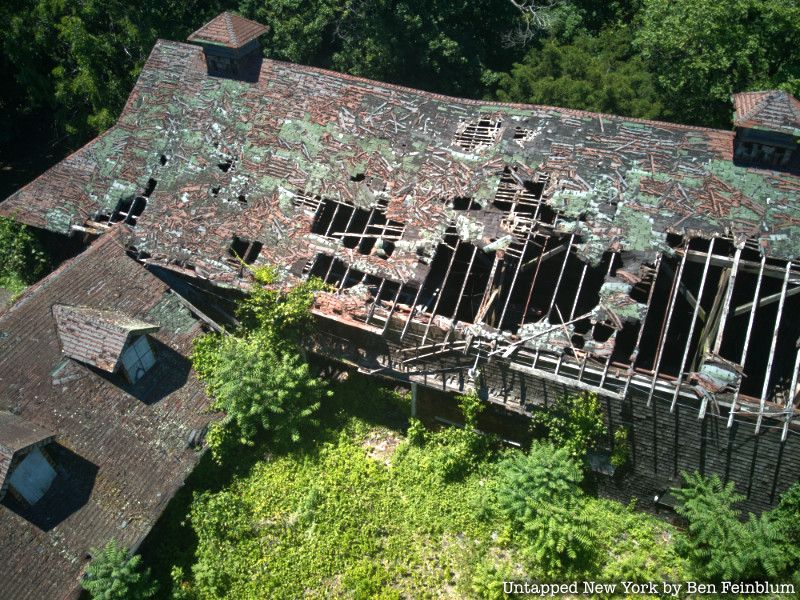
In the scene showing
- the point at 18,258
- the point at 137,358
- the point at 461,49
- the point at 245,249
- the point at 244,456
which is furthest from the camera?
the point at 461,49

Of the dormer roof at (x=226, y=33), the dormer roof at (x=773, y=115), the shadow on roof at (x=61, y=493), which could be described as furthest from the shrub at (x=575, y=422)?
the dormer roof at (x=226, y=33)

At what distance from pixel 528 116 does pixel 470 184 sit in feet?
10.1

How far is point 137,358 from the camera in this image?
56.3 feet

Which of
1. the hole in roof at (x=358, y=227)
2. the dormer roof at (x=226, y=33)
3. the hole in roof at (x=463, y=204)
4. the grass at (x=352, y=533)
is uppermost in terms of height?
the dormer roof at (x=226, y=33)

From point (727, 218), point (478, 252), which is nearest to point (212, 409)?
point (478, 252)

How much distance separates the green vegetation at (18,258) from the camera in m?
21.8

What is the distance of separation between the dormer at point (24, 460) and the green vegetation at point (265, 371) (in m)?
3.89

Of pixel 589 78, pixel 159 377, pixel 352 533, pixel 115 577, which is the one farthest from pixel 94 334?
pixel 589 78

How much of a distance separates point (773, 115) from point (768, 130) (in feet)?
1.57

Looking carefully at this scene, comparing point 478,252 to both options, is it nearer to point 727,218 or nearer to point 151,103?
point 727,218

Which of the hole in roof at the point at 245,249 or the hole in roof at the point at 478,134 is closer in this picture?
the hole in roof at the point at 245,249

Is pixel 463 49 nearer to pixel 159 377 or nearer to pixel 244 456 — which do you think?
pixel 159 377

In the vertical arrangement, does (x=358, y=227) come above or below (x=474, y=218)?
below

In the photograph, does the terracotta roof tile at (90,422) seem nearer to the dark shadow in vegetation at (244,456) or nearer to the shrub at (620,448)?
the dark shadow in vegetation at (244,456)
